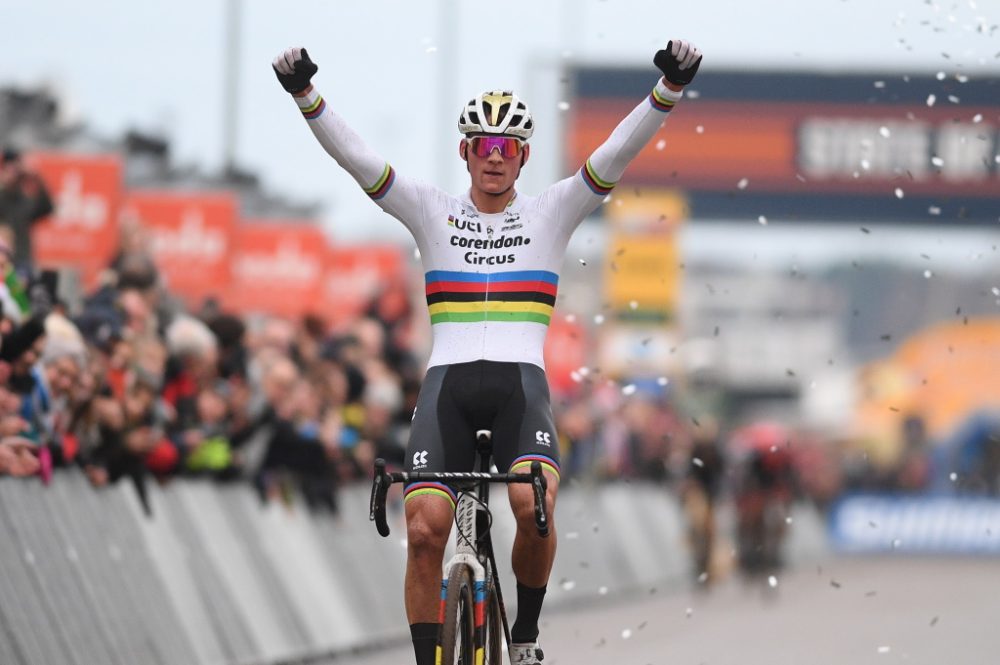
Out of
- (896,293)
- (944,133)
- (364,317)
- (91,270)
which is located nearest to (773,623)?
(364,317)

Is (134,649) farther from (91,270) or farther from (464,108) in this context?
(91,270)

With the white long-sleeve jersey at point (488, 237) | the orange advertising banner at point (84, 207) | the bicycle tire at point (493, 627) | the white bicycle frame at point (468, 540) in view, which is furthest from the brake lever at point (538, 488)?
the orange advertising banner at point (84, 207)

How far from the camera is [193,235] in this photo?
25.5 meters

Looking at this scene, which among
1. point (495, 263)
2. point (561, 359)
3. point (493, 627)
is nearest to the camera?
point (493, 627)

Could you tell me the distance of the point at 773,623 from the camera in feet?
64.9

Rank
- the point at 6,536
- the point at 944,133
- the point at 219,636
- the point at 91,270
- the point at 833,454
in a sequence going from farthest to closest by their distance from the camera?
the point at 833,454
the point at 944,133
the point at 91,270
the point at 219,636
the point at 6,536

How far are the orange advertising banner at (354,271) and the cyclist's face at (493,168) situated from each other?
84.2 feet

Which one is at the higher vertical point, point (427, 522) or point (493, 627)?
point (427, 522)

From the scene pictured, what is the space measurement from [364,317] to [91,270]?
292 centimetres

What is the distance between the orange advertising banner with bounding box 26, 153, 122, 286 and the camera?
20.4 meters

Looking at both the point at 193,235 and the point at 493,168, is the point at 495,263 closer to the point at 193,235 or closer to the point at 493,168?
the point at 493,168

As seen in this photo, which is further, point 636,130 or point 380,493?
point 636,130

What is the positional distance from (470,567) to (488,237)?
4.63ft

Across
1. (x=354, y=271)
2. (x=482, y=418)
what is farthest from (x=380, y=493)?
(x=354, y=271)
